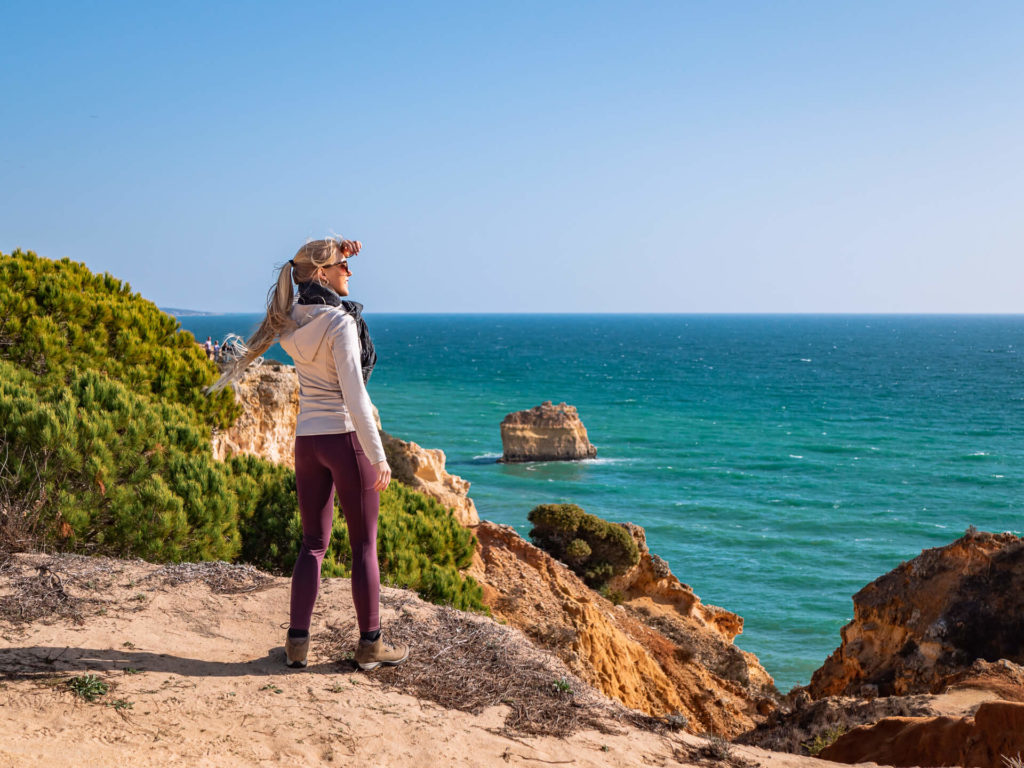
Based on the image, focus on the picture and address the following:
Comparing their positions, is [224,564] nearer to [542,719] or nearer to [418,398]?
[542,719]

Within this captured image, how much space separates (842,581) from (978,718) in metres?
29.1

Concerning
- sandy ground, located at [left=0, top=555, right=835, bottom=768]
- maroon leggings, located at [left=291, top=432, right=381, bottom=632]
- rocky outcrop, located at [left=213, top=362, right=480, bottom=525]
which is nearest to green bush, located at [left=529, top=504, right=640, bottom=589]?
rocky outcrop, located at [left=213, top=362, right=480, bottom=525]

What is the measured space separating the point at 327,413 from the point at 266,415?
9.31 m

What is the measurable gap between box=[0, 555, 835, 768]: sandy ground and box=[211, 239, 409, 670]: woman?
46 centimetres

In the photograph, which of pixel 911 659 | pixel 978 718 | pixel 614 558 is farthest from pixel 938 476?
pixel 978 718

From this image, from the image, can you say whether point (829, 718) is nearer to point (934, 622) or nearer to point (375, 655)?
point (375, 655)

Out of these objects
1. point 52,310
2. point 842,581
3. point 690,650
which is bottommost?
point 842,581

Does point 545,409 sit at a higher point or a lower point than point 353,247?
lower

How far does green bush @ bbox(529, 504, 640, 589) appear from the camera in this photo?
2030 cm

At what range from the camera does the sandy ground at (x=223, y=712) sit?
161 inches

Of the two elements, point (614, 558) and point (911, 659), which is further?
point (614, 558)

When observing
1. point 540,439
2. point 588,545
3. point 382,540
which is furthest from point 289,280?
point 540,439

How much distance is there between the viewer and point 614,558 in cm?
2050

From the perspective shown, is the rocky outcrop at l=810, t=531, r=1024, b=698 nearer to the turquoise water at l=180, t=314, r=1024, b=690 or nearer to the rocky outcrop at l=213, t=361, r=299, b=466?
the rocky outcrop at l=213, t=361, r=299, b=466
